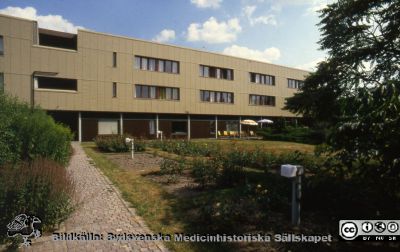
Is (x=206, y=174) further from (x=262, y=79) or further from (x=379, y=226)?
(x=262, y=79)

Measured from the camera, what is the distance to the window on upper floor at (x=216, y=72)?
43844 mm

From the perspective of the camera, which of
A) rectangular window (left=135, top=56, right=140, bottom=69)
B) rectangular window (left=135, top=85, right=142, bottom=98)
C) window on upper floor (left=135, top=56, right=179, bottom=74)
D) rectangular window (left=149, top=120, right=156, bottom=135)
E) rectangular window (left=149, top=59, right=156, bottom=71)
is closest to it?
rectangular window (left=135, top=56, right=140, bottom=69)

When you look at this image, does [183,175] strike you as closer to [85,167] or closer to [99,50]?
[85,167]

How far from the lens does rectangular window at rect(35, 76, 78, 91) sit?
33.5m

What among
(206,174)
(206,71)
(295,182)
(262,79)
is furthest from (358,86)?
(262,79)

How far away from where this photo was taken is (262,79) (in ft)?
170

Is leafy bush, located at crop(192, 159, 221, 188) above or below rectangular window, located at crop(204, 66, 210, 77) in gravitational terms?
below

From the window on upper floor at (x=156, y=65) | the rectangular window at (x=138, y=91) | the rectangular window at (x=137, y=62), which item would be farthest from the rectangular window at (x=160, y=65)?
the rectangular window at (x=138, y=91)

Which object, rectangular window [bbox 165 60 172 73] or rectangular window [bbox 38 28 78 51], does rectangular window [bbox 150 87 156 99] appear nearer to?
rectangular window [bbox 165 60 172 73]

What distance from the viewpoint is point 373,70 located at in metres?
17.6

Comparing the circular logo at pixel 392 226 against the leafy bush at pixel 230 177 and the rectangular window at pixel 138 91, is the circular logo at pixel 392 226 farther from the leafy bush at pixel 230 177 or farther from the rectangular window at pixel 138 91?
the rectangular window at pixel 138 91

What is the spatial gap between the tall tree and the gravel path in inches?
129

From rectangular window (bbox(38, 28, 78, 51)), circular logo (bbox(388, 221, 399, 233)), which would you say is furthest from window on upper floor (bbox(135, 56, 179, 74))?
circular logo (bbox(388, 221, 399, 233))

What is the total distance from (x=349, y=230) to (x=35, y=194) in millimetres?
5026
